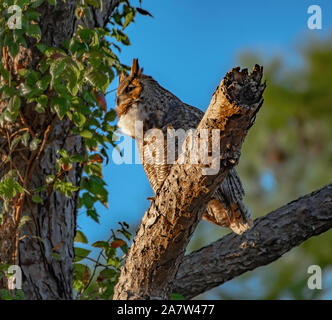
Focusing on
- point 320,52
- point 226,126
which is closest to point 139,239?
point 226,126

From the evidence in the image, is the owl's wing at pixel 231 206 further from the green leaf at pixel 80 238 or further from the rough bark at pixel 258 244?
the green leaf at pixel 80 238

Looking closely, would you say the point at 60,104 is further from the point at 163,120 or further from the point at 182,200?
the point at 182,200

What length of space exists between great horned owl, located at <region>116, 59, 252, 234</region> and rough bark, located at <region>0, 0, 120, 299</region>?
40 cm

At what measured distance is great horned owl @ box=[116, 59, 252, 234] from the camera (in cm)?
232

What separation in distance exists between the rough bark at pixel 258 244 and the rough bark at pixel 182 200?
2.96 feet

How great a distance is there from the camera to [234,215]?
2.35 metres

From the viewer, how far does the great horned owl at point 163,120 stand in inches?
91.4

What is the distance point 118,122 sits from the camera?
249 centimetres

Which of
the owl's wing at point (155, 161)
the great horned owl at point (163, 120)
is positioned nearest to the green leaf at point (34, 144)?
the great horned owl at point (163, 120)

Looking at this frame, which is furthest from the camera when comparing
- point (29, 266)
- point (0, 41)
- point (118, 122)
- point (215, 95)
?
point (29, 266)

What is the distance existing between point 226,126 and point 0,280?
1.51 metres

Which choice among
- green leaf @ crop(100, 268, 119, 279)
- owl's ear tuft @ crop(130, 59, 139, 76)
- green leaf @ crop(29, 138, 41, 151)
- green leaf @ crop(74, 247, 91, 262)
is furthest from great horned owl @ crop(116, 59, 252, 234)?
green leaf @ crop(74, 247, 91, 262)

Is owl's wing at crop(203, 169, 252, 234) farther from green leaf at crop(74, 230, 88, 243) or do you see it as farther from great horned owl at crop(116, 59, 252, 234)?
green leaf at crop(74, 230, 88, 243)
